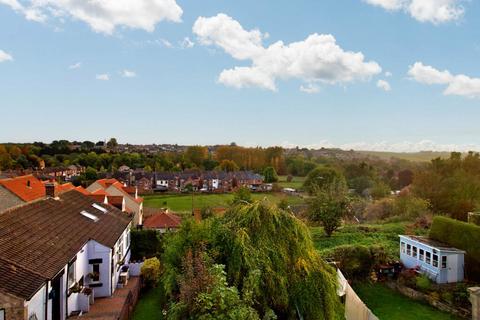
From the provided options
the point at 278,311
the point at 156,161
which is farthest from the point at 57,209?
the point at 156,161

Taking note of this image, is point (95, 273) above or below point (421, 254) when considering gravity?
above

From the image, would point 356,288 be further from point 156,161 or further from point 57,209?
point 156,161

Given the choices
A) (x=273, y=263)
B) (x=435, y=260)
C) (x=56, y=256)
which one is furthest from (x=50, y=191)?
(x=435, y=260)

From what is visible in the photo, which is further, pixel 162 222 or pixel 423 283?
pixel 162 222

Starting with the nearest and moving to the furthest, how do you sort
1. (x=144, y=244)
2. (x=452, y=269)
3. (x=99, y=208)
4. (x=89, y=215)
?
1. (x=89, y=215)
2. (x=452, y=269)
3. (x=99, y=208)
4. (x=144, y=244)

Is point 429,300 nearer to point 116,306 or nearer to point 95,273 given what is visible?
point 116,306

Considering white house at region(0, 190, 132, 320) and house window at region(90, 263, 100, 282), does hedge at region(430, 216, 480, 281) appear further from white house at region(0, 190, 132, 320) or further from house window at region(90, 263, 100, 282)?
house window at region(90, 263, 100, 282)

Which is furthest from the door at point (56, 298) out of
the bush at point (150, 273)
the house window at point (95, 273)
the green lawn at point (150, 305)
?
the bush at point (150, 273)

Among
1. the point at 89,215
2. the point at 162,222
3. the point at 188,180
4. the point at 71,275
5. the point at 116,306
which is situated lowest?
the point at 188,180

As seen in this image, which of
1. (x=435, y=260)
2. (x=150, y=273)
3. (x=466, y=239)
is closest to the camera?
(x=150, y=273)

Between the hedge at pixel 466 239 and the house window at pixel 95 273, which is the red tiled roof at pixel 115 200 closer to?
the house window at pixel 95 273
